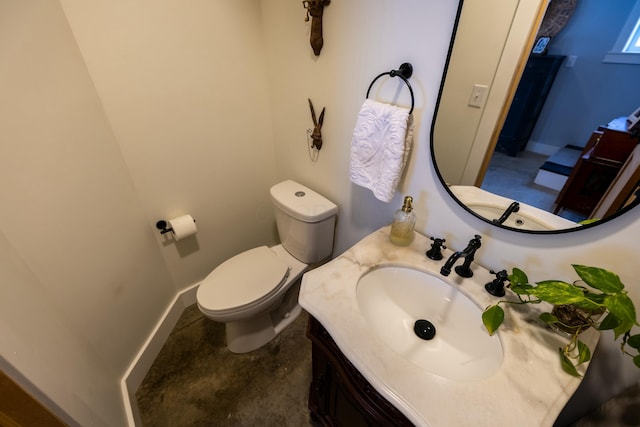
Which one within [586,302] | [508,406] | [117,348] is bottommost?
[117,348]

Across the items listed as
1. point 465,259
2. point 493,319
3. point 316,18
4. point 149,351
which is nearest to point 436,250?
point 465,259

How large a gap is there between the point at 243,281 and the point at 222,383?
0.54 meters

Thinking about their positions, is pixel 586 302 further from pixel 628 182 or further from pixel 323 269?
pixel 323 269

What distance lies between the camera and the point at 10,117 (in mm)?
740

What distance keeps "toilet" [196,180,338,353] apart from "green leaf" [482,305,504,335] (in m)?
0.84

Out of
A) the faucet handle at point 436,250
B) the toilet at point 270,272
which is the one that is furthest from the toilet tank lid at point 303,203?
the faucet handle at point 436,250

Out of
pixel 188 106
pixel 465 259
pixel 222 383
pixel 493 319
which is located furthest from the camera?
pixel 222 383

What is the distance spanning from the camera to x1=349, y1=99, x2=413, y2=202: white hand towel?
0.89 m

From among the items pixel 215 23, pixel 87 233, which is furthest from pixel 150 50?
pixel 87 233

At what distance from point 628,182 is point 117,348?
188 cm

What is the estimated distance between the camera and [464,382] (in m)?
0.59

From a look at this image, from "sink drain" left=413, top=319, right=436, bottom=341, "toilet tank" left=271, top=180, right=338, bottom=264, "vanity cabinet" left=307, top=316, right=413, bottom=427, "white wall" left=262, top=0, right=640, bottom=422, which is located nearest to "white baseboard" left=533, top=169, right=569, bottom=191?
"white wall" left=262, top=0, right=640, bottom=422

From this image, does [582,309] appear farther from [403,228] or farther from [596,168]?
[403,228]

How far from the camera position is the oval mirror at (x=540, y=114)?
60cm
